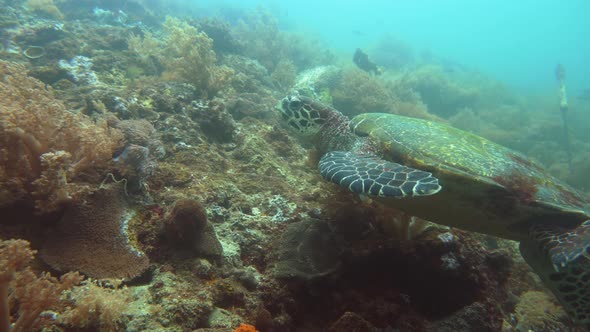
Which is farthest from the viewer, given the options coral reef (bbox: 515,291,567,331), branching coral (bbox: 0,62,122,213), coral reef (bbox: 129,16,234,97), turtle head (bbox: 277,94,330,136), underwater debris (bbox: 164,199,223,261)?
coral reef (bbox: 129,16,234,97)

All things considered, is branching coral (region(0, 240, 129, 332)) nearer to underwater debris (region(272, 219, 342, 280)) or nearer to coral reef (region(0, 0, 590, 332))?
coral reef (region(0, 0, 590, 332))

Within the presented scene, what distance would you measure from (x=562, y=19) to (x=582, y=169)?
174370mm

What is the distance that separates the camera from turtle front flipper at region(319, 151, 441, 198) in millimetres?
2367

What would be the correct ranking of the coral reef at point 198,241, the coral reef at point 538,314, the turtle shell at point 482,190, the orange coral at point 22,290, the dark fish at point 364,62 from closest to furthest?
the orange coral at point 22,290, the coral reef at point 198,241, the turtle shell at point 482,190, the coral reef at point 538,314, the dark fish at point 364,62

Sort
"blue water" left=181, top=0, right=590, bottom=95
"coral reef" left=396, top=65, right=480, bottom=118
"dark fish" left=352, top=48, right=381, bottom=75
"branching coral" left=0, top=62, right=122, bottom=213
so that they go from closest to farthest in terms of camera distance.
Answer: "branching coral" left=0, top=62, right=122, bottom=213 → "dark fish" left=352, top=48, right=381, bottom=75 → "coral reef" left=396, top=65, right=480, bottom=118 → "blue water" left=181, top=0, right=590, bottom=95

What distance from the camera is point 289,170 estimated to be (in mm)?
4691

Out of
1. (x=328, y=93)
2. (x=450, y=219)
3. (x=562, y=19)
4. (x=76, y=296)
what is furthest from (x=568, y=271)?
(x=562, y=19)

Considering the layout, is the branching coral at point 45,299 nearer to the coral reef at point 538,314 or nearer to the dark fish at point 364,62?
the coral reef at point 538,314

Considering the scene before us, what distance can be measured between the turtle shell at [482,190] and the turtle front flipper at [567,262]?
159 millimetres

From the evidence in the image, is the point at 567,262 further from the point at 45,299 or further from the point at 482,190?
the point at 45,299

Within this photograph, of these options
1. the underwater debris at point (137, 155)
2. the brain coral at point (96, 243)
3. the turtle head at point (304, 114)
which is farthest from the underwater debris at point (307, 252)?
the turtle head at point (304, 114)

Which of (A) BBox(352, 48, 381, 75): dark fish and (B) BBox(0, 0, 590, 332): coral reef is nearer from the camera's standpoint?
(B) BBox(0, 0, 590, 332): coral reef

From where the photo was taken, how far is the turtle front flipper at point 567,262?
2.66 m

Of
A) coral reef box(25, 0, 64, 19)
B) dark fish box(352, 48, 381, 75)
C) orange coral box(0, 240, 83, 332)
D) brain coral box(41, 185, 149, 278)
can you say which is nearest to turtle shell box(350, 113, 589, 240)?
brain coral box(41, 185, 149, 278)
